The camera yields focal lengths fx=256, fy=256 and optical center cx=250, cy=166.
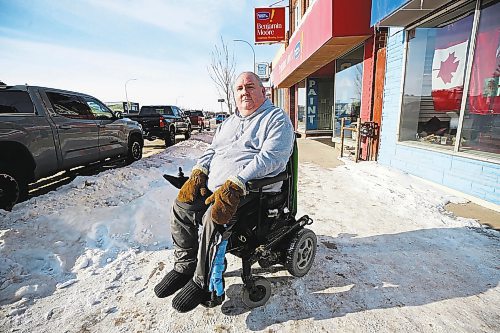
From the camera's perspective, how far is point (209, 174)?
222 cm

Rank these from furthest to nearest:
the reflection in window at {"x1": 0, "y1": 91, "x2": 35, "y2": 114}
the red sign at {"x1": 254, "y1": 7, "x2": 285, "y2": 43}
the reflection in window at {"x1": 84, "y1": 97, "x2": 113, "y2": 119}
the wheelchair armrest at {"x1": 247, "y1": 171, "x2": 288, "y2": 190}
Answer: the red sign at {"x1": 254, "y1": 7, "x2": 285, "y2": 43}
the reflection in window at {"x1": 84, "y1": 97, "x2": 113, "y2": 119}
the reflection in window at {"x1": 0, "y1": 91, "x2": 35, "y2": 114}
the wheelchair armrest at {"x1": 247, "y1": 171, "x2": 288, "y2": 190}

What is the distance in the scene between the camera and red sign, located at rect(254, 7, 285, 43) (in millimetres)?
15836

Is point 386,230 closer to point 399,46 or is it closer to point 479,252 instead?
point 479,252

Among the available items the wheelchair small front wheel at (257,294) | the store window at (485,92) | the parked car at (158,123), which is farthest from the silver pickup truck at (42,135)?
the store window at (485,92)

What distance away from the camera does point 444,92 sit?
4.90 m

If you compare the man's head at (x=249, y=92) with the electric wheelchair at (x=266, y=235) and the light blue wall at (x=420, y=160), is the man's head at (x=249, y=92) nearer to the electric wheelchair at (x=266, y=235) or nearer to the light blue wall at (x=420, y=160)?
the electric wheelchair at (x=266, y=235)

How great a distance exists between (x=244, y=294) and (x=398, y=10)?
17.5ft

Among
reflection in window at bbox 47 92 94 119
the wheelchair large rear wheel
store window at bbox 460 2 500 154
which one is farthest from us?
reflection in window at bbox 47 92 94 119

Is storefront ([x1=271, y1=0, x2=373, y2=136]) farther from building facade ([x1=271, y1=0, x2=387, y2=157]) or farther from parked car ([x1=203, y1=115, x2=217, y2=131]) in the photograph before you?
parked car ([x1=203, y1=115, x2=217, y2=131])

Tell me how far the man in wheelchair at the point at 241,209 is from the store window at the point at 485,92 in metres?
3.71

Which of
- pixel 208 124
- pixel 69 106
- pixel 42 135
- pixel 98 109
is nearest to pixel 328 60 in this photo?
pixel 98 109

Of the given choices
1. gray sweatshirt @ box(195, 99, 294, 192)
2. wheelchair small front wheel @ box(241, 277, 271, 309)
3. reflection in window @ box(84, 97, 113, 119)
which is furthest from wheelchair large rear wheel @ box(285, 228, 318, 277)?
reflection in window @ box(84, 97, 113, 119)

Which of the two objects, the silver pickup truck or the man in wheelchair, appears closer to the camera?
the man in wheelchair

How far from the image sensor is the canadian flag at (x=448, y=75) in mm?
4461
